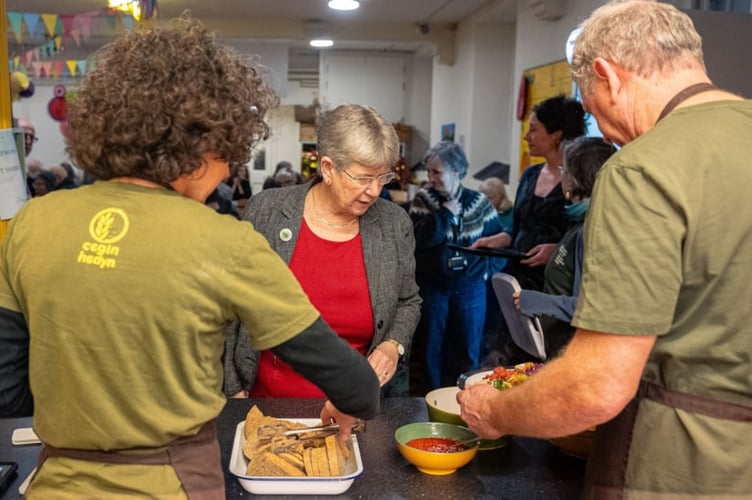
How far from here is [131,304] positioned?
0.87 m

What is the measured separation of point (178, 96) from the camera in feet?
3.03

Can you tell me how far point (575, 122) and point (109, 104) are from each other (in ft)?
8.40

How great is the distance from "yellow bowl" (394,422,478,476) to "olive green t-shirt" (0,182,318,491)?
0.53 meters

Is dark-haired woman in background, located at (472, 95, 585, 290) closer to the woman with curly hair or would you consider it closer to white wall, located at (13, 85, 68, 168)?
the woman with curly hair

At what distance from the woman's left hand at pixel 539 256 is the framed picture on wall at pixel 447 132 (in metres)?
4.39

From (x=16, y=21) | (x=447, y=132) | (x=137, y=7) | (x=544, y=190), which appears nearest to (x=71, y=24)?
(x=16, y=21)

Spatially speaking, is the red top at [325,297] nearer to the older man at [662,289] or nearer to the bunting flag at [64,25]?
the older man at [662,289]

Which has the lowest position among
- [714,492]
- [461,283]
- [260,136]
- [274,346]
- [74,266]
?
[461,283]

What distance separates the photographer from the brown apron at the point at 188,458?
3.06ft

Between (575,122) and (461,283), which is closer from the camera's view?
(575,122)

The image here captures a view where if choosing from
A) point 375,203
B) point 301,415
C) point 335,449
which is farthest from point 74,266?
point 375,203

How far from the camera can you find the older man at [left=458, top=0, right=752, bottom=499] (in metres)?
0.95

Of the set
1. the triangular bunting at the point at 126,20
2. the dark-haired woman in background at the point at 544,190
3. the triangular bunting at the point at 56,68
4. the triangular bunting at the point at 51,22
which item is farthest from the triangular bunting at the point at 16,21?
the dark-haired woman in background at the point at 544,190

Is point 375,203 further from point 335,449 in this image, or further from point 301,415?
→ point 335,449
